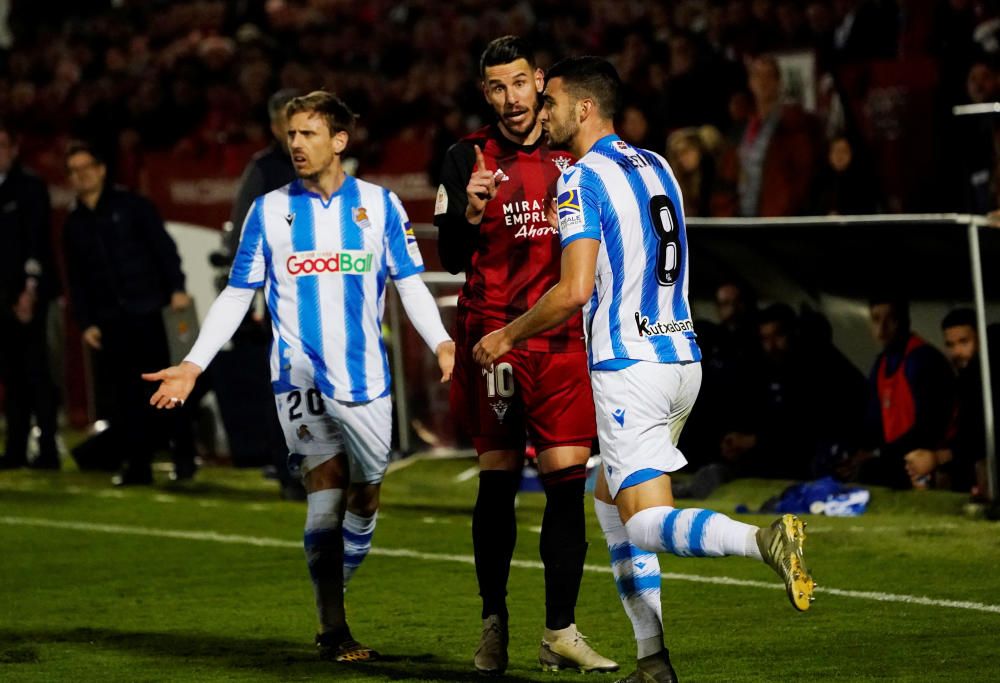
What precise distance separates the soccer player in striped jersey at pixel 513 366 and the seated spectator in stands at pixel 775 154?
594cm

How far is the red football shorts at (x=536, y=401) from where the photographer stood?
6.48 meters

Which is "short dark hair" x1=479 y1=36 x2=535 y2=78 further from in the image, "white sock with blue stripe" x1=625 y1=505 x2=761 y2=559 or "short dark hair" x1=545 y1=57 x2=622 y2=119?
"white sock with blue stripe" x1=625 y1=505 x2=761 y2=559

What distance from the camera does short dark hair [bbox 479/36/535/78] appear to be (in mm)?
6566

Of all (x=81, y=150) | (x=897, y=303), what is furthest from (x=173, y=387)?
(x=81, y=150)

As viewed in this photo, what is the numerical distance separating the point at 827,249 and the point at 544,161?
4465 millimetres

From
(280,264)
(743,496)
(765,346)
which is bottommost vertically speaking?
(743,496)

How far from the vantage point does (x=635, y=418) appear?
5648 millimetres

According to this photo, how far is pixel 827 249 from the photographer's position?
10.8m

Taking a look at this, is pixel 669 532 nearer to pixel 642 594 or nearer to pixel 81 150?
pixel 642 594

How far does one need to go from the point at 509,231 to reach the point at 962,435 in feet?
13.8

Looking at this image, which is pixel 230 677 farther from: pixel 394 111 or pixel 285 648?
pixel 394 111

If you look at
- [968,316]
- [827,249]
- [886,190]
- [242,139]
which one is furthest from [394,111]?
[968,316]

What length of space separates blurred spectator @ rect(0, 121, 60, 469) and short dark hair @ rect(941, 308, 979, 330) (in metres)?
7.15

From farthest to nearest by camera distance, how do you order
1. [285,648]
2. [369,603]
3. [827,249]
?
[827,249], [369,603], [285,648]
